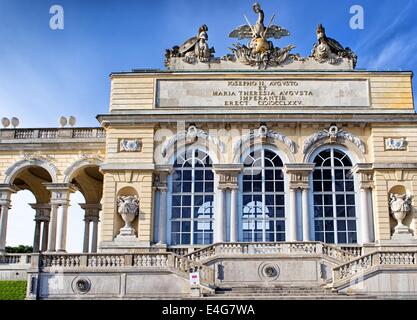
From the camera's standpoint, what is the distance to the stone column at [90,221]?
3947cm

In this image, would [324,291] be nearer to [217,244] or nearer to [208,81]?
[217,244]

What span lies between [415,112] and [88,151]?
18058 mm

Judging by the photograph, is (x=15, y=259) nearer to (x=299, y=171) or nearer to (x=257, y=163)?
(x=257, y=163)

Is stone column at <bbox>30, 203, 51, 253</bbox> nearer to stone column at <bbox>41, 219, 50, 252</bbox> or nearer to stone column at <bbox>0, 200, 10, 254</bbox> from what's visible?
stone column at <bbox>41, 219, 50, 252</bbox>

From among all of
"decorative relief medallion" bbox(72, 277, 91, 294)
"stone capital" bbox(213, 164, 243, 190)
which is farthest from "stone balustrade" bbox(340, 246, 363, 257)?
"decorative relief medallion" bbox(72, 277, 91, 294)

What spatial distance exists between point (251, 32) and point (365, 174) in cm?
1013

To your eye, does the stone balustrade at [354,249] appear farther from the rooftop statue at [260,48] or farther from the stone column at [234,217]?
the rooftop statue at [260,48]

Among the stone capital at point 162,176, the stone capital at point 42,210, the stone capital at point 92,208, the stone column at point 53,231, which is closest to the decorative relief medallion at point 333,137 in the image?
the stone capital at point 162,176

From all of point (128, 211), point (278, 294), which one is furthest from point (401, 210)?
point (128, 211)

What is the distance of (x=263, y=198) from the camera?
103 feet

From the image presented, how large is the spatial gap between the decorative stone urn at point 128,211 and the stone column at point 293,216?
7.71 metres

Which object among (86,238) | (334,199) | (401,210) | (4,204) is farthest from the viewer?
(86,238)

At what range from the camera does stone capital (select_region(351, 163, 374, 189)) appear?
31266mm

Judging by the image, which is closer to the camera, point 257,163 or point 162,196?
point 162,196
